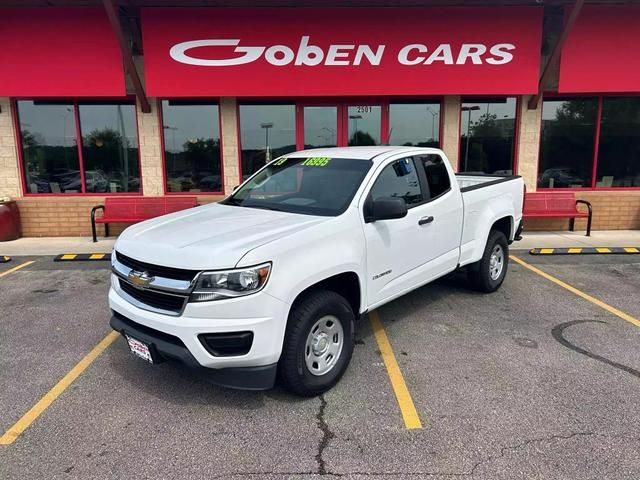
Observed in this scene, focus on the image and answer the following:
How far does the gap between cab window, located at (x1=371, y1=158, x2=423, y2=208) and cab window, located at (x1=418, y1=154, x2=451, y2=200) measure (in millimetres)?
215

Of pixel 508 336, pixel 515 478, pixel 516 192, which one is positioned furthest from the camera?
pixel 516 192

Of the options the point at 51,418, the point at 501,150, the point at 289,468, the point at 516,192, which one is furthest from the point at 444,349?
the point at 501,150

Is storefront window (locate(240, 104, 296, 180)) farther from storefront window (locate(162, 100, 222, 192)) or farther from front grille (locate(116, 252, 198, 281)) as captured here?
front grille (locate(116, 252, 198, 281))

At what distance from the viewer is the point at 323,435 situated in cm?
319

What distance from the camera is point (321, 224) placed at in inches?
143

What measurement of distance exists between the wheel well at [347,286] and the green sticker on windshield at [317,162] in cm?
134

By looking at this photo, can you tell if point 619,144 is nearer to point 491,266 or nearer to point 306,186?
point 491,266

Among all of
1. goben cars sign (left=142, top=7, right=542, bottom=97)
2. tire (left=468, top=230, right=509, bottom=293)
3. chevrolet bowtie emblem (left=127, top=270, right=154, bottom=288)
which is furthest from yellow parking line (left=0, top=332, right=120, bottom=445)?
goben cars sign (left=142, top=7, right=542, bottom=97)

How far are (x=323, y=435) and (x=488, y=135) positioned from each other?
354 inches

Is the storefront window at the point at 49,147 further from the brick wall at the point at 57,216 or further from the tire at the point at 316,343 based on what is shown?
the tire at the point at 316,343

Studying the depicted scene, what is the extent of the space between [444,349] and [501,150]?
7.38 m

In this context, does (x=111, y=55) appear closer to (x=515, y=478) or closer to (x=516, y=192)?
(x=516, y=192)

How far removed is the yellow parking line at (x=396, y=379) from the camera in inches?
133

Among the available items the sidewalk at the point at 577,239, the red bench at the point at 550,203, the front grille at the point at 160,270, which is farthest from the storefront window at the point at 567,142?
the front grille at the point at 160,270
